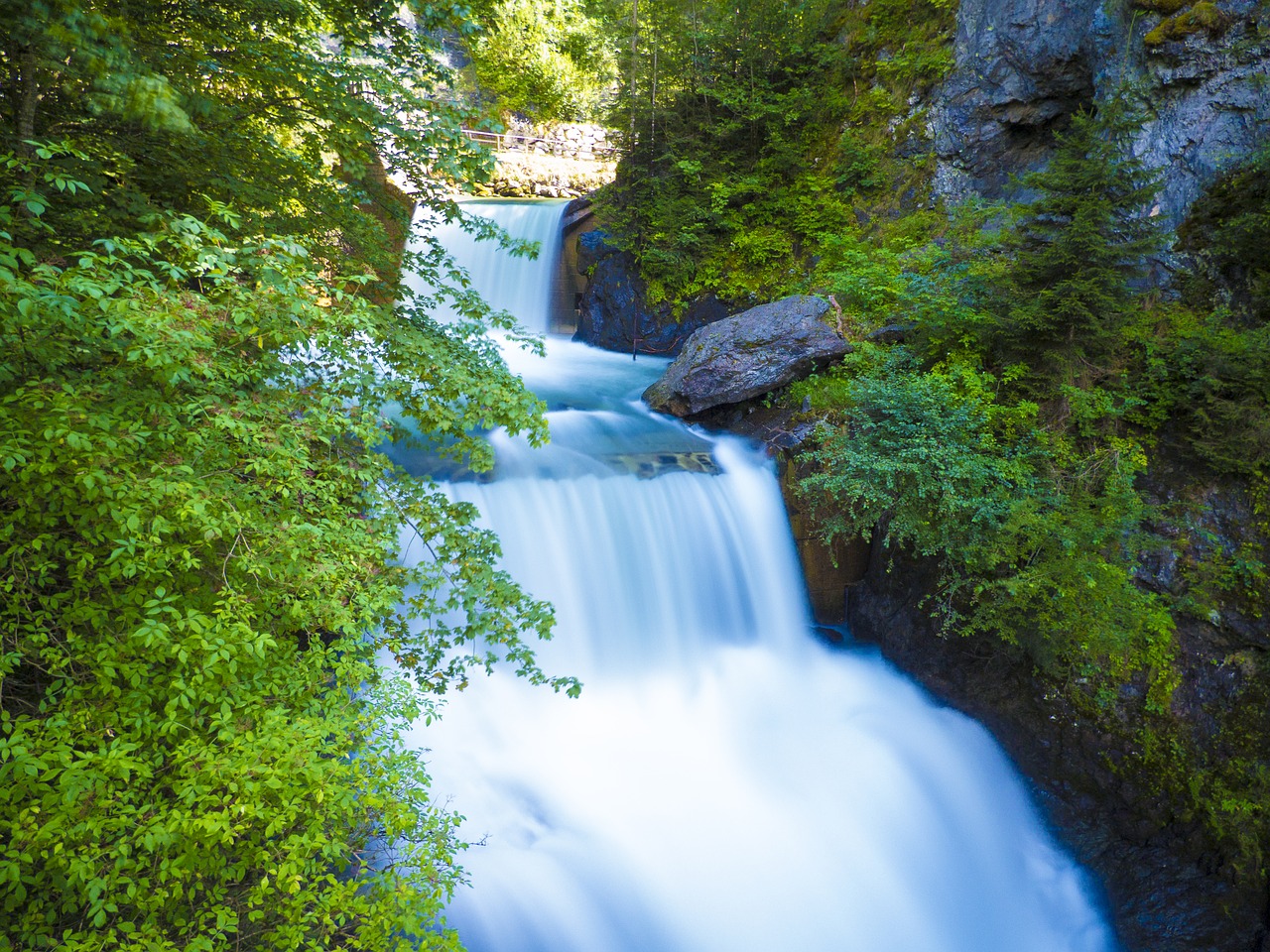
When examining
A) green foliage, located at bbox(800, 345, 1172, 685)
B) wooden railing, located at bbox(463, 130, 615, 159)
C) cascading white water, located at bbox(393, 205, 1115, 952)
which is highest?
wooden railing, located at bbox(463, 130, 615, 159)

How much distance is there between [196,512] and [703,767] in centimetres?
451

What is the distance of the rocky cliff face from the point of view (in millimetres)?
6227

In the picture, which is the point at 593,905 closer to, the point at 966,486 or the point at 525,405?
the point at 525,405

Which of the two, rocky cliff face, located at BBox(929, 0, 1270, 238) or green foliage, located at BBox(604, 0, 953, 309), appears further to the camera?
green foliage, located at BBox(604, 0, 953, 309)

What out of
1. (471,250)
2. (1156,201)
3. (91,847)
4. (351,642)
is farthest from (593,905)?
(471,250)

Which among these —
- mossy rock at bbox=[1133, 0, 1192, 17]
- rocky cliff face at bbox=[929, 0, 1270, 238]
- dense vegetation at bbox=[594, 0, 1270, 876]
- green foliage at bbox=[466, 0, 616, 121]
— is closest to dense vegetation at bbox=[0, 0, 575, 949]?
dense vegetation at bbox=[594, 0, 1270, 876]

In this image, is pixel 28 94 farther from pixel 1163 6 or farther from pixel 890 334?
pixel 1163 6

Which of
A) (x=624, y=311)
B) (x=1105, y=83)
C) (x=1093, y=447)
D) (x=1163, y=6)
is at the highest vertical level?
(x=1163, y=6)

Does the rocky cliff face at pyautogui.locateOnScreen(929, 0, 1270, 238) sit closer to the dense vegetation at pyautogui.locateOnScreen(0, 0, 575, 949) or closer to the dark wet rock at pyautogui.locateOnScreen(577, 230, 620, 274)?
the dark wet rock at pyautogui.locateOnScreen(577, 230, 620, 274)

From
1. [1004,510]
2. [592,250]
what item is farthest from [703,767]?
[592,250]

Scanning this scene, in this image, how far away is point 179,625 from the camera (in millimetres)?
2352

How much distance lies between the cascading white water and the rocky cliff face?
5162mm

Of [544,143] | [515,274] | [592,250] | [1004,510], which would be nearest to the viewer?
[1004,510]

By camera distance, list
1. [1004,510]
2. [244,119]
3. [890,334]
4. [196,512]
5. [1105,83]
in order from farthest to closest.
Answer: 1. [890,334]
2. [1105,83]
3. [1004,510]
4. [244,119]
5. [196,512]
